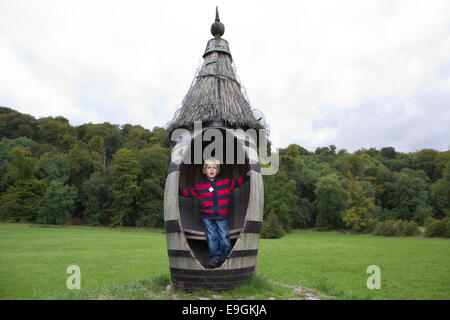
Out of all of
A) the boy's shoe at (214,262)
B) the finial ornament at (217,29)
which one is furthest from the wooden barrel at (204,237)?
the finial ornament at (217,29)

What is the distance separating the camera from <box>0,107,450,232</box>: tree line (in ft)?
158

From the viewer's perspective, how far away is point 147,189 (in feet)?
163

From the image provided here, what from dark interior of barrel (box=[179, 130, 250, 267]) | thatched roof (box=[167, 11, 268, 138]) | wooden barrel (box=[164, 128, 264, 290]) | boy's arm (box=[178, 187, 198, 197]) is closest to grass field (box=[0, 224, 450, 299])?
wooden barrel (box=[164, 128, 264, 290])

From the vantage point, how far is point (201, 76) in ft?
23.5

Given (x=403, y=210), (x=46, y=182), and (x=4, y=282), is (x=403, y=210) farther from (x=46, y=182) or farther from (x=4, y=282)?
(x=46, y=182)

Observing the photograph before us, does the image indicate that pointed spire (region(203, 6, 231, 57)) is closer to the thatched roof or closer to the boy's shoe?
the thatched roof

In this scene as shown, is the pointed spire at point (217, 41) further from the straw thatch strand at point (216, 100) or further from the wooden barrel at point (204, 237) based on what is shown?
the wooden barrel at point (204, 237)

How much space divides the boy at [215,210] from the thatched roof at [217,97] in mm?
1040

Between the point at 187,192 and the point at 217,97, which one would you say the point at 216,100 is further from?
the point at 187,192

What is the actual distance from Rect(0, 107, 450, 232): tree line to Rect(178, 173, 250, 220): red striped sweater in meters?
37.3

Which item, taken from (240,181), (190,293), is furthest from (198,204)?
(190,293)

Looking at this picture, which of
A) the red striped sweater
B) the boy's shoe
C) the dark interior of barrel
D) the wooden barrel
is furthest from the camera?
the dark interior of barrel

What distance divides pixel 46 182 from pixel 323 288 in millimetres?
58558

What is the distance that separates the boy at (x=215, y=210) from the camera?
6.26m
